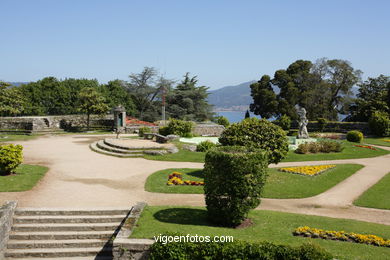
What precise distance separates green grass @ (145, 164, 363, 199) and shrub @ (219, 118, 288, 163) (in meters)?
1.34

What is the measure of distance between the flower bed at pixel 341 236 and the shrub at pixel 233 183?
61.1 inches

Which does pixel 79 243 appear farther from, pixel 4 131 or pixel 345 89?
pixel 345 89

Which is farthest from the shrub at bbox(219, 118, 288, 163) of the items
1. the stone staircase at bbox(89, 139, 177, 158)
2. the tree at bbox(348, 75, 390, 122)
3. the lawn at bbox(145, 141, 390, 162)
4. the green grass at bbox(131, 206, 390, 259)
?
the tree at bbox(348, 75, 390, 122)

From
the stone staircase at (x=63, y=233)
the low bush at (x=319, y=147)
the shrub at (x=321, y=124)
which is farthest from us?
the shrub at (x=321, y=124)

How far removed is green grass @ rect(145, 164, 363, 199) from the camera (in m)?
15.0

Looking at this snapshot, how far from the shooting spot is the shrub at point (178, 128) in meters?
31.7

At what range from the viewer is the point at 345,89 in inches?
2089

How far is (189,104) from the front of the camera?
5097 centimetres

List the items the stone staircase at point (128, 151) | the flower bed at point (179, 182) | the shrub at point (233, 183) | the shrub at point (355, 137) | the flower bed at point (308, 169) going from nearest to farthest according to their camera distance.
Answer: the shrub at point (233, 183) → the flower bed at point (179, 182) → the flower bed at point (308, 169) → the stone staircase at point (128, 151) → the shrub at point (355, 137)

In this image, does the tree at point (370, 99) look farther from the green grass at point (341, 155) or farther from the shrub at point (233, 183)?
the shrub at point (233, 183)

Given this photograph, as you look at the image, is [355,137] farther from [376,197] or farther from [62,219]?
[62,219]

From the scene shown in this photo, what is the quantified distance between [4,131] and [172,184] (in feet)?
87.6

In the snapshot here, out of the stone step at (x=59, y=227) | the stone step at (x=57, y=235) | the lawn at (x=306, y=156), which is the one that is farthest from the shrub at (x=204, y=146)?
the stone step at (x=57, y=235)

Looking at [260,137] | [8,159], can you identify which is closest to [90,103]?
[8,159]
